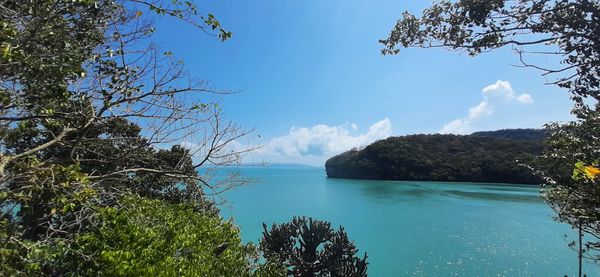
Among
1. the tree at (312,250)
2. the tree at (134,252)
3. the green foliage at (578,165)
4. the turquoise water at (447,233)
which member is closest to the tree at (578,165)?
the green foliage at (578,165)

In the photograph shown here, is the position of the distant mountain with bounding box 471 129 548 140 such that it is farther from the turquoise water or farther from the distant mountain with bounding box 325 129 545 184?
the turquoise water

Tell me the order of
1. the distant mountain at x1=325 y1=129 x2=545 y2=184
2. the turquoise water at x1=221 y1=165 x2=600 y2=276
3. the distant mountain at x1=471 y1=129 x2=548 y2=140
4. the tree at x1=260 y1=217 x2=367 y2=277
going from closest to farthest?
1. the tree at x1=260 y1=217 x2=367 y2=277
2. the turquoise water at x1=221 y1=165 x2=600 y2=276
3. the distant mountain at x1=325 y1=129 x2=545 y2=184
4. the distant mountain at x1=471 y1=129 x2=548 y2=140

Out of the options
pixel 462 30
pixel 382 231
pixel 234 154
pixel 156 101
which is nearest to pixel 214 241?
pixel 234 154

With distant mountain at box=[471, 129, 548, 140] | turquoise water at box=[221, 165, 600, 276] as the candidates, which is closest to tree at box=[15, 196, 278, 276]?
turquoise water at box=[221, 165, 600, 276]

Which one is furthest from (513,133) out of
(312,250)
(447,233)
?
(312,250)

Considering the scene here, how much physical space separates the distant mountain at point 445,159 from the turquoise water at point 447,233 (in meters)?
18.9

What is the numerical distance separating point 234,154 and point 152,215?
1594mm

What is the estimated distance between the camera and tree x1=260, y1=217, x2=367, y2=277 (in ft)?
27.6

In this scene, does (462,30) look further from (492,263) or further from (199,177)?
(492,263)

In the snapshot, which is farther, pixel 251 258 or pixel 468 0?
pixel 251 258

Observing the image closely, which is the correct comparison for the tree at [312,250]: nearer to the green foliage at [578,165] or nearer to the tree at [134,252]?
the tree at [134,252]

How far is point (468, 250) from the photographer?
1678 centimetres

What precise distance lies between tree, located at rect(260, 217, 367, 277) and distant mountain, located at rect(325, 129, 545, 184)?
5158cm

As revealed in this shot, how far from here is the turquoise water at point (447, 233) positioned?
550 inches
